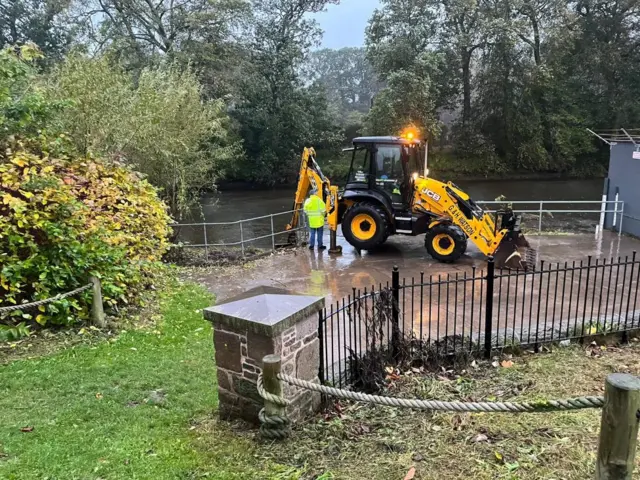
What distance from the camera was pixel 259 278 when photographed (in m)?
9.48

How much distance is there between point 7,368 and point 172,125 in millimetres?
8292

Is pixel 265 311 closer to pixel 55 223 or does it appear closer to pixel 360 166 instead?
pixel 55 223

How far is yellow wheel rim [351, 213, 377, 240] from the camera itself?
35.3 ft

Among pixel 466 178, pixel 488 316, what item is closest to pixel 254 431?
pixel 488 316

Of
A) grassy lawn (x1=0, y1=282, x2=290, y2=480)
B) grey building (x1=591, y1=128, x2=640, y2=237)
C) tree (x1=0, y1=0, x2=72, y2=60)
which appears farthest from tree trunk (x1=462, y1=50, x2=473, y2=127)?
grassy lawn (x1=0, y1=282, x2=290, y2=480)

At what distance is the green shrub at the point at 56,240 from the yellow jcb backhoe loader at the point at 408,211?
491 cm

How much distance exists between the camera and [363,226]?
10883 mm

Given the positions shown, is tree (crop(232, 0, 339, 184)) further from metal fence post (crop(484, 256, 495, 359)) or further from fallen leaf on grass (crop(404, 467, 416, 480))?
fallen leaf on grass (crop(404, 467, 416, 480))

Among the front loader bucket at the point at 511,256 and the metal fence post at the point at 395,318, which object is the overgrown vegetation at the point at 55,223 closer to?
the metal fence post at the point at 395,318

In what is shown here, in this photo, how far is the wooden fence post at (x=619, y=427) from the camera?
7.45ft

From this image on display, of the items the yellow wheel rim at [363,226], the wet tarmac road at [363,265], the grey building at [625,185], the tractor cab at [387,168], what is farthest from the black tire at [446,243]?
the grey building at [625,185]

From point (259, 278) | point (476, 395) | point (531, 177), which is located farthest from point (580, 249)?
point (531, 177)

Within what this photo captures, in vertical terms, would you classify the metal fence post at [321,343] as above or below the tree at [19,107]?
below

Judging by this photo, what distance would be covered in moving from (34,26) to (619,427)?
31.9 metres
